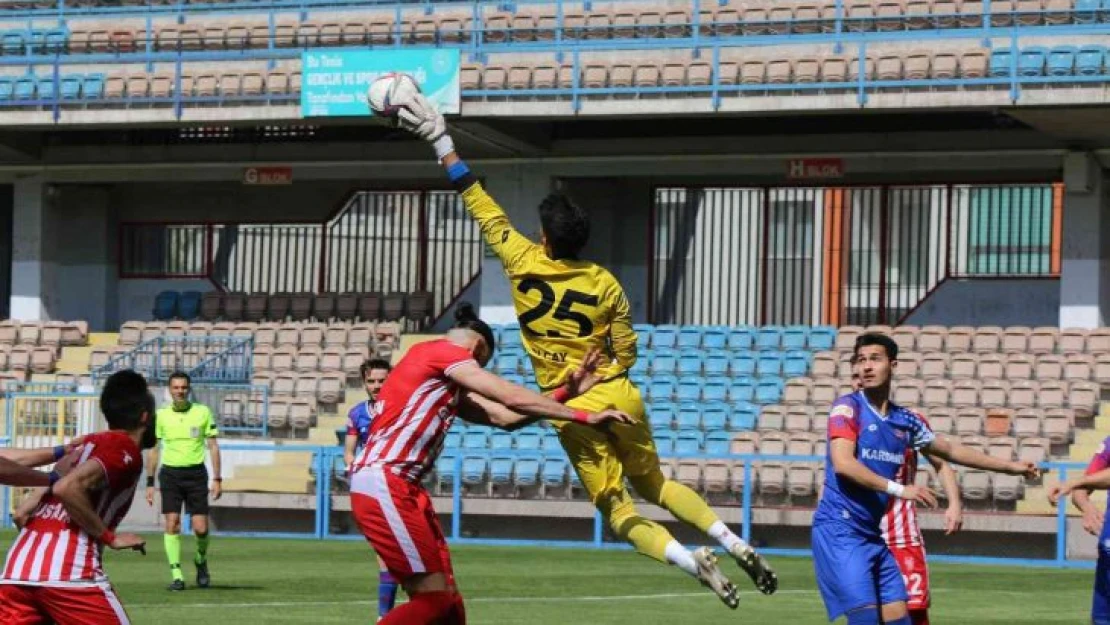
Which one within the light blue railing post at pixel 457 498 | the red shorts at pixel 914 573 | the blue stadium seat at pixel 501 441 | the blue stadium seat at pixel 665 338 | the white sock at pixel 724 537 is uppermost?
the blue stadium seat at pixel 665 338

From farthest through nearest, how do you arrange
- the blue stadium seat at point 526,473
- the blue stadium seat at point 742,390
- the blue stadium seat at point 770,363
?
1. the blue stadium seat at point 770,363
2. the blue stadium seat at point 742,390
3. the blue stadium seat at point 526,473

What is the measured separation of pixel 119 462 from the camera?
8.62 meters

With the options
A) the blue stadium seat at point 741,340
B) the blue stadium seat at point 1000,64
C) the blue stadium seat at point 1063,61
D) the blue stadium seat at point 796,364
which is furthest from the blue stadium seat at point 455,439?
the blue stadium seat at point 1063,61

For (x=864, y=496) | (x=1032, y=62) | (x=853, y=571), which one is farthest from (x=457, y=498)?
(x=853, y=571)

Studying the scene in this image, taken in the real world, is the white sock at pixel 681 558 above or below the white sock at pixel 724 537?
below

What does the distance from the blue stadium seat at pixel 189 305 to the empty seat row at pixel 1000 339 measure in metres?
13.0

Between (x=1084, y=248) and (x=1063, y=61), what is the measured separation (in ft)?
11.8

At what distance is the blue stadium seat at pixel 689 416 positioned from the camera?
28.5 m

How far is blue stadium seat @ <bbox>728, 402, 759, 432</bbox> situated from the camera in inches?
1121

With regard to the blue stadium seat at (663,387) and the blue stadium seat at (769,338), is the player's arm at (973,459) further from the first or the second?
the blue stadium seat at (769,338)

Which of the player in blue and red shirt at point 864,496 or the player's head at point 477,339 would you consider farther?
the player in blue and red shirt at point 864,496

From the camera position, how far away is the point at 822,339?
30750mm

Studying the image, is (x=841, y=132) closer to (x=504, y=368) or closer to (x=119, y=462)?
(x=504, y=368)

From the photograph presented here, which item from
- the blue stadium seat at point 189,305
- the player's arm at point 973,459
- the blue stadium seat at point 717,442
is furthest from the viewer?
the blue stadium seat at point 189,305
